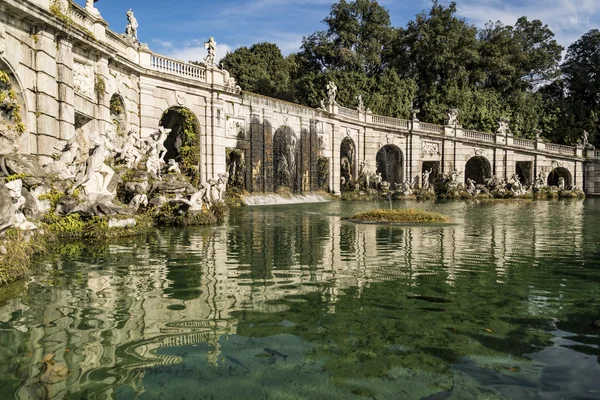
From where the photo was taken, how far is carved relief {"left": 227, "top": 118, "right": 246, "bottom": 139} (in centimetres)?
2898

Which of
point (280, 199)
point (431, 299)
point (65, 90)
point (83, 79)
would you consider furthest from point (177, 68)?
point (431, 299)

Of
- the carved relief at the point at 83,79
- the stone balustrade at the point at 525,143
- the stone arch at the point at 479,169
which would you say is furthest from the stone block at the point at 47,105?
the stone balustrade at the point at 525,143

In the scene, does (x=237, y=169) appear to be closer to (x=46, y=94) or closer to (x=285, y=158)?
(x=285, y=158)

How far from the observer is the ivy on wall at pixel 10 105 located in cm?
1482

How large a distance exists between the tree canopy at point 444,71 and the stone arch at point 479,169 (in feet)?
12.3

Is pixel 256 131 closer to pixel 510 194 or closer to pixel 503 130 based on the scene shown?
pixel 510 194

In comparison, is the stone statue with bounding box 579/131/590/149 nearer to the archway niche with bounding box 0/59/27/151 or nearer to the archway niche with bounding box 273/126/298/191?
the archway niche with bounding box 273/126/298/191

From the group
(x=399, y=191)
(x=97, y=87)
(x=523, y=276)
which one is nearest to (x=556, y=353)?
(x=523, y=276)

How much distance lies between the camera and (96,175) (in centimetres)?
1338

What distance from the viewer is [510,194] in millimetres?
37562

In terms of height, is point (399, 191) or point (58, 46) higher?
point (58, 46)

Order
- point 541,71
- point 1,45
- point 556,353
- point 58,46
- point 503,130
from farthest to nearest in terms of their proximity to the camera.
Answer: point 541,71 < point 503,130 < point 58,46 < point 1,45 < point 556,353

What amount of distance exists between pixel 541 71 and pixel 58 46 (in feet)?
169

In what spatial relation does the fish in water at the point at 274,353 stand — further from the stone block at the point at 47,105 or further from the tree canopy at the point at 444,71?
the tree canopy at the point at 444,71
